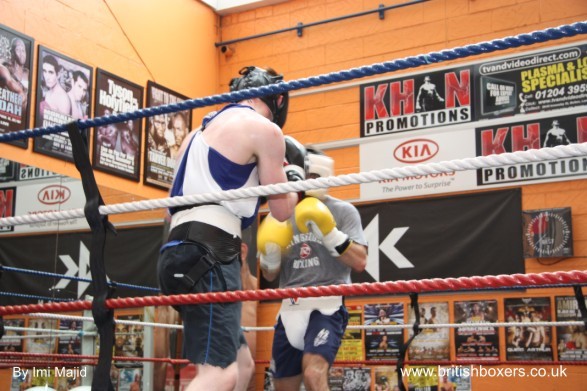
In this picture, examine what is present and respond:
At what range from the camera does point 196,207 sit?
6.19 ft

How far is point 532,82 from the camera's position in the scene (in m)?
4.77

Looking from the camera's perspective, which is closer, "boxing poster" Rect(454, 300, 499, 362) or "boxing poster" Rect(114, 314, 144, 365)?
"boxing poster" Rect(454, 300, 499, 362)

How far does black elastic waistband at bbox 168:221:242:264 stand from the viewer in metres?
1.84

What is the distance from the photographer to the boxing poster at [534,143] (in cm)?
454

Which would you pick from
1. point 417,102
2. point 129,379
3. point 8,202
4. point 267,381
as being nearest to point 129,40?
point 8,202

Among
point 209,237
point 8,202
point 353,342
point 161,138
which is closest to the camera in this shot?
point 209,237

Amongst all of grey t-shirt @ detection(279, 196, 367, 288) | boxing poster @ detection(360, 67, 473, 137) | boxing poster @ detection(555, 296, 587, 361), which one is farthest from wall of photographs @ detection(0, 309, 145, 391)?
boxing poster @ detection(555, 296, 587, 361)

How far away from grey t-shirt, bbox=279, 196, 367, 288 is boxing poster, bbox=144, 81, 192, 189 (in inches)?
96.4

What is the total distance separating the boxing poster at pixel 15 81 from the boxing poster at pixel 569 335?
3262mm

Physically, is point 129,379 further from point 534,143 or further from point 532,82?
point 532,82

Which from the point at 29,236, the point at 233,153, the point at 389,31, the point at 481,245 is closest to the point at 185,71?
the point at 389,31

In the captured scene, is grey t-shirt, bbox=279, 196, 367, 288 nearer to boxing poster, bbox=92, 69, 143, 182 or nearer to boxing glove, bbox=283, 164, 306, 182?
boxing glove, bbox=283, 164, 306, 182

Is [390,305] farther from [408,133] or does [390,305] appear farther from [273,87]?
[273,87]

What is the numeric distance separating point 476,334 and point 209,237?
10.5ft
